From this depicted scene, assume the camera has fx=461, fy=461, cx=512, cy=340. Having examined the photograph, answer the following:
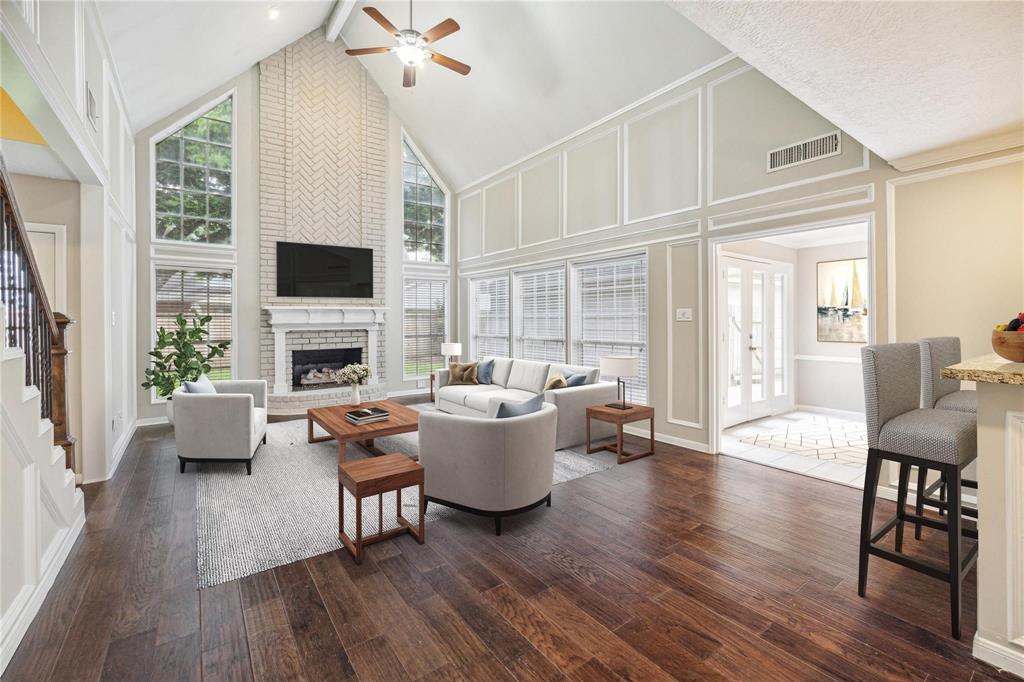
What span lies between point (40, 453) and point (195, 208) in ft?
16.7

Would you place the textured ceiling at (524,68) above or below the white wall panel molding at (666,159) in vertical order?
above

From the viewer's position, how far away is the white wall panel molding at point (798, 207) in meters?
3.50

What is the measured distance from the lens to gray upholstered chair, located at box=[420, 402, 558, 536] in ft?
9.41

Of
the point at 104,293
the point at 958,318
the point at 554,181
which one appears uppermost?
the point at 554,181

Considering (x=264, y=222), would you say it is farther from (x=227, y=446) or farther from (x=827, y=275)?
(x=827, y=275)

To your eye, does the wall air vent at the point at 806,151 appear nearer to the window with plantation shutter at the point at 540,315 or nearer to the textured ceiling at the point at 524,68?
the textured ceiling at the point at 524,68

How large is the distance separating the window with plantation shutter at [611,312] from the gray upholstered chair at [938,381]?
279 centimetres

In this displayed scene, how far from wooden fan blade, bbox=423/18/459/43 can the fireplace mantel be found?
4.20 m

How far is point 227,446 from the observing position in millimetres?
3943

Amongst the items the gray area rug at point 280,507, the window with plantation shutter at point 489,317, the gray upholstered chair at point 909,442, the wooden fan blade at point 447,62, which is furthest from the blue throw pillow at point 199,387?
the gray upholstered chair at point 909,442

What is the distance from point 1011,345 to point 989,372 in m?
0.28

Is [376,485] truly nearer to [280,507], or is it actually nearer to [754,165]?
[280,507]

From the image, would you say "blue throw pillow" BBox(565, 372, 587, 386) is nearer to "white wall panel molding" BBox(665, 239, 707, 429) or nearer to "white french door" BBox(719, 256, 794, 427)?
"white wall panel molding" BBox(665, 239, 707, 429)

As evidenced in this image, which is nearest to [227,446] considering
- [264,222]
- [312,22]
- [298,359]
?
[298,359]
